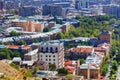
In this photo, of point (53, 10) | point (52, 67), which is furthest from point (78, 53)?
point (53, 10)

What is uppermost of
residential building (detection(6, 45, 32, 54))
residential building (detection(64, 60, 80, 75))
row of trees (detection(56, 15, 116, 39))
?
residential building (detection(64, 60, 80, 75))

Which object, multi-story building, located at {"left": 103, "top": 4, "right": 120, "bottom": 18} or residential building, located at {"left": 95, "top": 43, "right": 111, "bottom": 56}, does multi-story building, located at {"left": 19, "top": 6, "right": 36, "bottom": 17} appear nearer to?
multi-story building, located at {"left": 103, "top": 4, "right": 120, "bottom": 18}

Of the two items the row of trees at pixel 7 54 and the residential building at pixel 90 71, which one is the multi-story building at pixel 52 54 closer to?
the residential building at pixel 90 71

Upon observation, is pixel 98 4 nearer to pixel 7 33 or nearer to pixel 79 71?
pixel 7 33

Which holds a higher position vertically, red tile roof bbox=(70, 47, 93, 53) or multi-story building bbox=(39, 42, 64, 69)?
multi-story building bbox=(39, 42, 64, 69)

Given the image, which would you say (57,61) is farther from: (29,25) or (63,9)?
(63,9)

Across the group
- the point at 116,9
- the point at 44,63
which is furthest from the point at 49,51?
the point at 116,9

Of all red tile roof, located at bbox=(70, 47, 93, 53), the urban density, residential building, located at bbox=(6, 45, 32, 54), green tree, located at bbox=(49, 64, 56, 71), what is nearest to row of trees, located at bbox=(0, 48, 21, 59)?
the urban density
